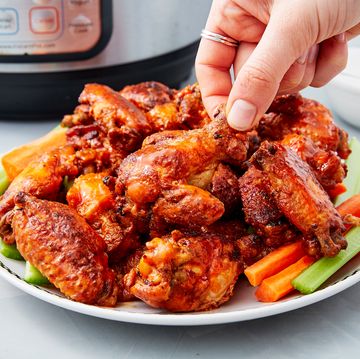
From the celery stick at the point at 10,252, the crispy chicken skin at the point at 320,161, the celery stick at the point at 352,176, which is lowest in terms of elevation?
the celery stick at the point at 10,252

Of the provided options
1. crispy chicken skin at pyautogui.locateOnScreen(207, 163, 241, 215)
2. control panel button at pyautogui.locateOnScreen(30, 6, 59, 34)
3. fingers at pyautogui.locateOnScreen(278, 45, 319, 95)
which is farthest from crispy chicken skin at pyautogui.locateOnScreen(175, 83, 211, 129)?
control panel button at pyautogui.locateOnScreen(30, 6, 59, 34)

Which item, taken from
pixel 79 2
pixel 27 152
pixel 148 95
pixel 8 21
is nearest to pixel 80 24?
pixel 79 2

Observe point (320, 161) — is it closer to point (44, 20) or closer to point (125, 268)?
point (125, 268)

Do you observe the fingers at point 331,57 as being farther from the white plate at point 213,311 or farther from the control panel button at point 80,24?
the control panel button at point 80,24

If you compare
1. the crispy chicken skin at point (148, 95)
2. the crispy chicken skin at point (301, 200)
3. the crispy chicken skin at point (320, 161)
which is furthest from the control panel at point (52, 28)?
the crispy chicken skin at point (301, 200)

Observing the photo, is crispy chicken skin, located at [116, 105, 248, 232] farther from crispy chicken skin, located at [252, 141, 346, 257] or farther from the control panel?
the control panel

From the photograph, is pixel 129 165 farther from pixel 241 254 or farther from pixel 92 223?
pixel 241 254

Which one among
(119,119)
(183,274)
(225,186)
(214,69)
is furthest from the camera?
(214,69)

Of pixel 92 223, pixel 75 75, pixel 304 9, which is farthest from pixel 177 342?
pixel 75 75

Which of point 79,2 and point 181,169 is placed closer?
point 181,169
